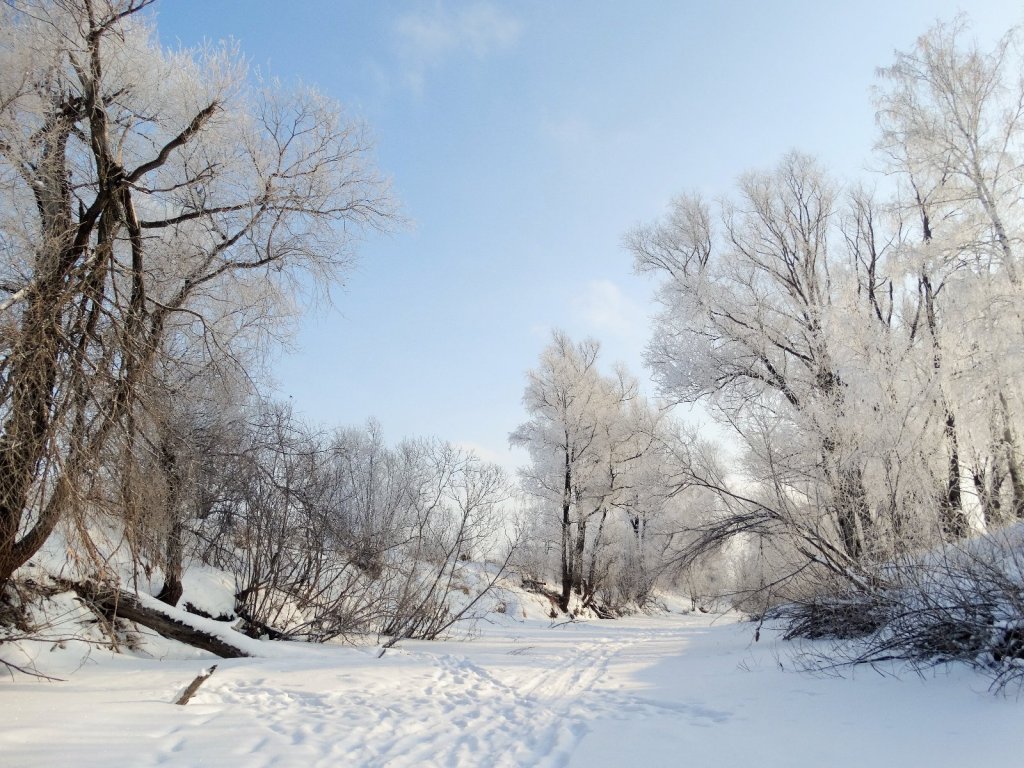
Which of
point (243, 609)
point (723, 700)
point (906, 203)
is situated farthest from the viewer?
point (906, 203)

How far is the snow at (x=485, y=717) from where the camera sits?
12.9 ft

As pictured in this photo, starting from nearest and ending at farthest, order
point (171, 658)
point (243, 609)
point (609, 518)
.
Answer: point (171, 658) → point (243, 609) → point (609, 518)

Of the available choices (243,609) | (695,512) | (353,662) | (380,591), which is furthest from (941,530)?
(243,609)

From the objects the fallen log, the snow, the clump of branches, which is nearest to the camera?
the snow

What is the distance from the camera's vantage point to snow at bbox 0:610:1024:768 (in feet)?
12.9

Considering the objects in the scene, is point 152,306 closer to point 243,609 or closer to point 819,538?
point 243,609

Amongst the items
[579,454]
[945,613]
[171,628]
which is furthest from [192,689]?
[579,454]

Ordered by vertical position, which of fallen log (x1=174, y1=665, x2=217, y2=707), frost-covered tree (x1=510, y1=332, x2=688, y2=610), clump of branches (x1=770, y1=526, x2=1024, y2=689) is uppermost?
frost-covered tree (x1=510, y1=332, x2=688, y2=610)

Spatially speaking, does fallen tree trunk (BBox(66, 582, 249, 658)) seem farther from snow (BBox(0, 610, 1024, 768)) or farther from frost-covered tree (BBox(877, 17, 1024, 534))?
frost-covered tree (BBox(877, 17, 1024, 534))

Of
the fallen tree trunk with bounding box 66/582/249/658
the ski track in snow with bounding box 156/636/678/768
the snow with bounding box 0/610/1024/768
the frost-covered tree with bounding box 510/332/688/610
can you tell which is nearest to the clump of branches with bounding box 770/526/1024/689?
the snow with bounding box 0/610/1024/768

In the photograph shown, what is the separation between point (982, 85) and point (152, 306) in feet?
51.8

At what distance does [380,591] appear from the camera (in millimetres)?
10672

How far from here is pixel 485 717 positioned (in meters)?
5.34

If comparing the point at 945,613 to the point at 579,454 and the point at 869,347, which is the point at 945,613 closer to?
the point at 869,347
